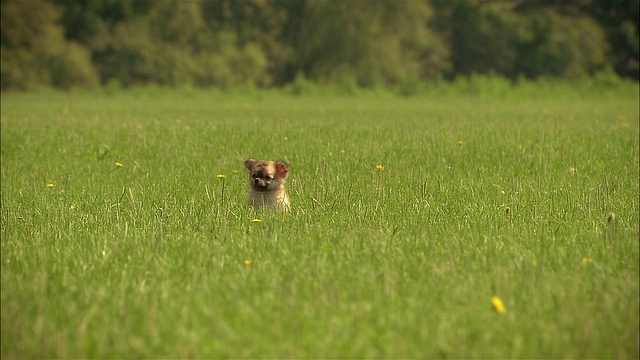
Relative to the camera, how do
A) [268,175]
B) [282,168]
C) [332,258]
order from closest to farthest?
[332,258] < [268,175] < [282,168]

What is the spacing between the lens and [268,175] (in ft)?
21.5

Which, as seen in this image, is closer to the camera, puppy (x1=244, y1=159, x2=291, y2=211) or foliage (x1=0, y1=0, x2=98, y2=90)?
Result: puppy (x1=244, y1=159, x2=291, y2=211)

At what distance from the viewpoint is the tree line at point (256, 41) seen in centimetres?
4000

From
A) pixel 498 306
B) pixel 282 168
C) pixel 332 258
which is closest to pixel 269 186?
pixel 282 168

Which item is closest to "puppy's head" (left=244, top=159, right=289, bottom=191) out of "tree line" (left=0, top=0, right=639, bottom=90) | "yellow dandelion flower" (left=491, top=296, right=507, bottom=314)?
"yellow dandelion flower" (left=491, top=296, right=507, bottom=314)

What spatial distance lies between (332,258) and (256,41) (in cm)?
4558

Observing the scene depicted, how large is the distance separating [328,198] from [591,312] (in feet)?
11.8

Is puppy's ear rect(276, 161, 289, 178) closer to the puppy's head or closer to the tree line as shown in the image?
the puppy's head

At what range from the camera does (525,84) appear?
37.1m

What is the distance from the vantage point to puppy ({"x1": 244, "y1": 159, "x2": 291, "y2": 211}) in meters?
6.54

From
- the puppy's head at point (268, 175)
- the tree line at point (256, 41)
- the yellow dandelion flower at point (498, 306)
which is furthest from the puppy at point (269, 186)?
the tree line at point (256, 41)

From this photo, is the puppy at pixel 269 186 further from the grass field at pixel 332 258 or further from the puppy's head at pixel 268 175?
the grass field at pixel 332 258

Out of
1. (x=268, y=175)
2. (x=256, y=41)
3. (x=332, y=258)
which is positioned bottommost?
(x=332, y=258)

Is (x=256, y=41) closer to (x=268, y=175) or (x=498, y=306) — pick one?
(x=268, y=175)
